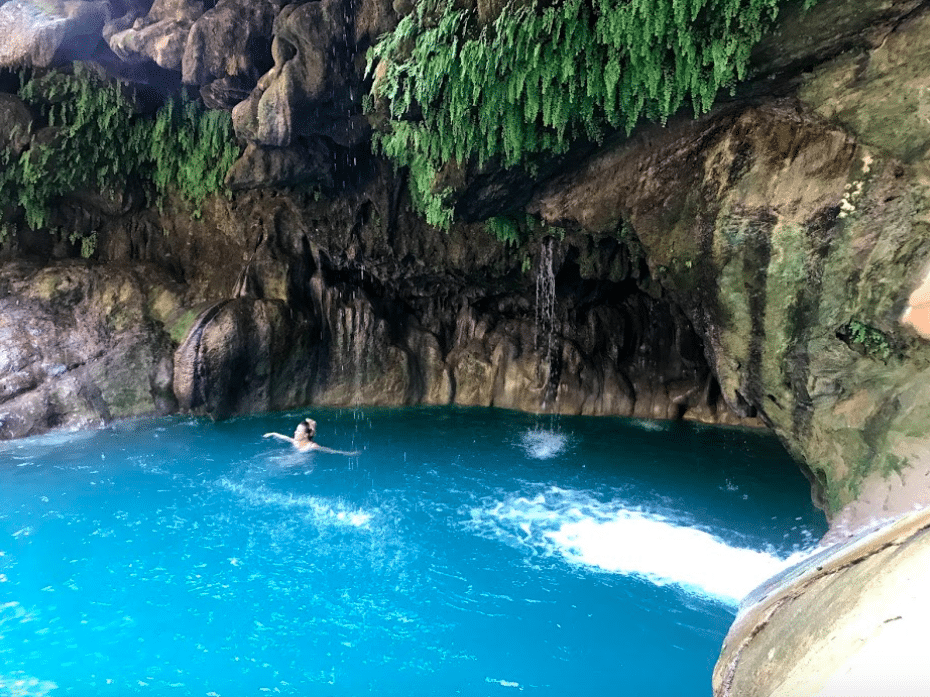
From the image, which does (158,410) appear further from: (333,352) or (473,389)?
(473,389)

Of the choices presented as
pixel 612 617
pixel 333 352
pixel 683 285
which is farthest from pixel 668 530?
pixel 333 352

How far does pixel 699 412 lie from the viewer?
16.1m

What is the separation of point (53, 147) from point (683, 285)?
1491 centimetres

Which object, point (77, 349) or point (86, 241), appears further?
point (86, 241)

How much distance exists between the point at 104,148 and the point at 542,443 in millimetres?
13081

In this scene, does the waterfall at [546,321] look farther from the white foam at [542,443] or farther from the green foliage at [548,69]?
the green foliage at [548,69]

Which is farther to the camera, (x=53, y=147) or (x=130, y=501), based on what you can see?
(x=53, y=147)

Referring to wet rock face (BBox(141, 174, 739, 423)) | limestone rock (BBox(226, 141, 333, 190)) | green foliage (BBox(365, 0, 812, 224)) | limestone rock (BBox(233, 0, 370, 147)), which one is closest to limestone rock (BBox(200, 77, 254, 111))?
limestone rock (BBox(226, 141, 333, 190))

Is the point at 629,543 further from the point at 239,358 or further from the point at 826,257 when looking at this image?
the point at 239,358

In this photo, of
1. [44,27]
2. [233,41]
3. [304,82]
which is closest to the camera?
[304,82]

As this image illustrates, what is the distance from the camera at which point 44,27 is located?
568 inches

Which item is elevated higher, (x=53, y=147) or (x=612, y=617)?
(x=53, y=147)

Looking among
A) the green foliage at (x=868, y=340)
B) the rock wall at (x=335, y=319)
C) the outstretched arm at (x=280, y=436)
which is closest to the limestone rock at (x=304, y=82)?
the rock wall at (x=335, y=319)

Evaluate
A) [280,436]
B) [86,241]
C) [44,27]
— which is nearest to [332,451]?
[280,436]
